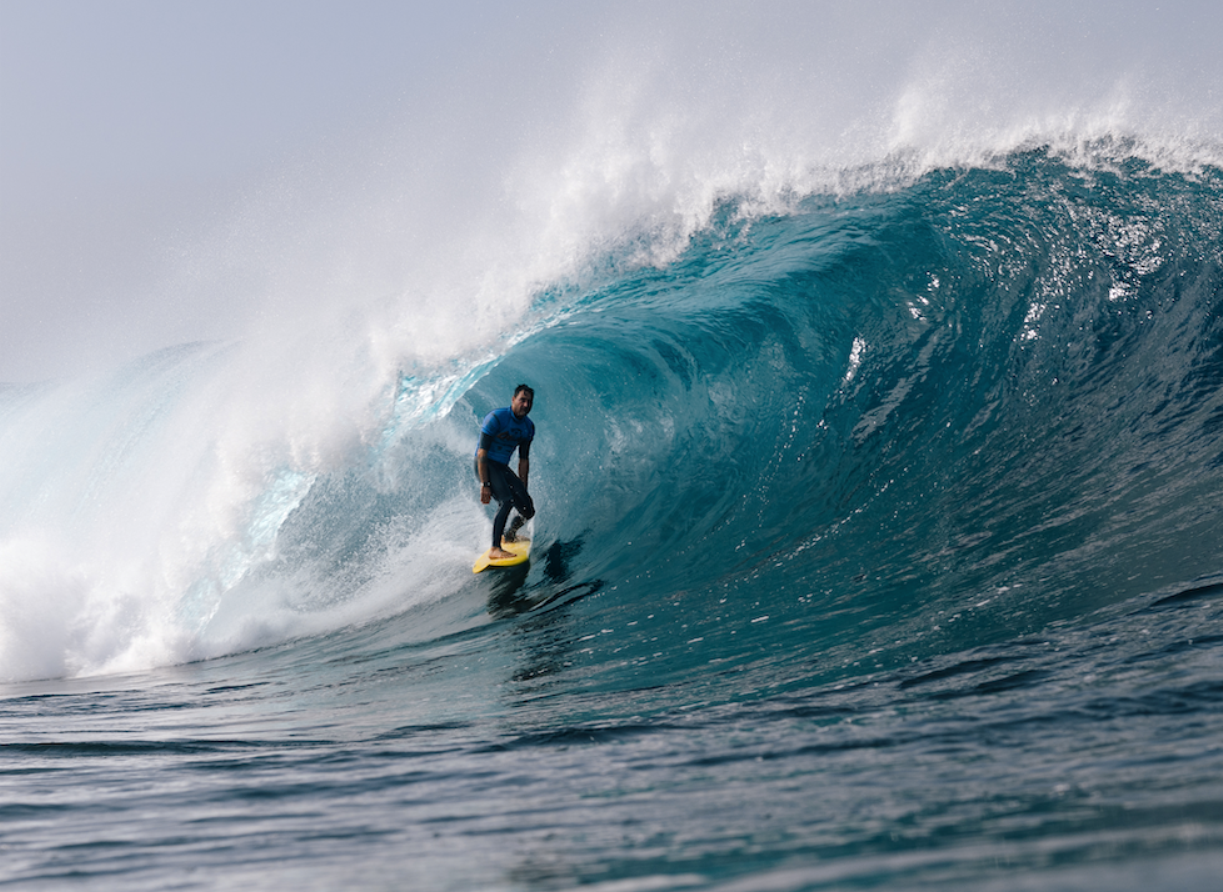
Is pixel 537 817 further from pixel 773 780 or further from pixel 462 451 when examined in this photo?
pixel 462 451

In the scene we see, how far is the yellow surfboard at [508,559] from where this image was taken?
7.73 m

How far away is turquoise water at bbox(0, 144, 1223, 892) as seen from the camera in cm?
213

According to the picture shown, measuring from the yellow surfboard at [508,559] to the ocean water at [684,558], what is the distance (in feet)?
1.12

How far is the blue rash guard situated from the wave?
1.04m

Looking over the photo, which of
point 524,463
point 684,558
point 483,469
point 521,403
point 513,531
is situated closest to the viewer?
point 684,558

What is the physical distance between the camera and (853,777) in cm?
239

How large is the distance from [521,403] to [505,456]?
514mm

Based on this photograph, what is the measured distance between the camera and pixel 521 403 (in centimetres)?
729

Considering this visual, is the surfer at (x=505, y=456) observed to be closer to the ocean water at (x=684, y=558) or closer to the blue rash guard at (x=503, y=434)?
the blue rash guard at (x=503, y=434)

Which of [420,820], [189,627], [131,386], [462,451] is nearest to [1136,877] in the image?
[420,820]

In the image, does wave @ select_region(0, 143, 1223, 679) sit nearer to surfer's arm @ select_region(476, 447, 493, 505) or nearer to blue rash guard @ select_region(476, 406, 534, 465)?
surfer's arm @ select_region(476, 447, 493, 505)

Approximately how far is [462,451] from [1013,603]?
6.48 metres

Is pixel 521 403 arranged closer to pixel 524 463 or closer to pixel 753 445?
pixel 524 463

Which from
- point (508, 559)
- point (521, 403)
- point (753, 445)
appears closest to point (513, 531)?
point (508, 559)
